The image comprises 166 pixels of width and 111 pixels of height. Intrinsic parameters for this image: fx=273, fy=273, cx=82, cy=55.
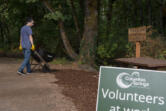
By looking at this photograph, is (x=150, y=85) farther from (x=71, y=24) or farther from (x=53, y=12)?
(x=71, y=24)

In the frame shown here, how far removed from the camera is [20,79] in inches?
337

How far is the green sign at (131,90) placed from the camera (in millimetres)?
3506

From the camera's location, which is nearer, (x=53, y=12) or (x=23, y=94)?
(x=23, y=94)

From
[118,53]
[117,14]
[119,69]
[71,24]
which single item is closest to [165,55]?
[118,53]

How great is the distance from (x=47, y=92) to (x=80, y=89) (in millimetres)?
891

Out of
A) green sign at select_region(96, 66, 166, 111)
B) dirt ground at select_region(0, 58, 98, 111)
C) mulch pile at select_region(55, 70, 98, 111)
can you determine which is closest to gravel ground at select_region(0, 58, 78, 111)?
dirt ground at select_region(0, 58, 98, 111)

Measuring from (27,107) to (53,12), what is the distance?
322 inches

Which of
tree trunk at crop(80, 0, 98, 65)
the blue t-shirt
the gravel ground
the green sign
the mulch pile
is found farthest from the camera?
tree trunk at crop(80, 0, 98, 65)

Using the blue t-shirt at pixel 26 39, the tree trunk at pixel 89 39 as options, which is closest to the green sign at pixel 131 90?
the blue t-shirt at pixel 26 39

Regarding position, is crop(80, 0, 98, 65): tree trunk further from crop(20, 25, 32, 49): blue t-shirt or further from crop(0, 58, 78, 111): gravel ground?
crop(20, 25, 32, 49): blue t-shirt

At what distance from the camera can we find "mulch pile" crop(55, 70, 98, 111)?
228 inches

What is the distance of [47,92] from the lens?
22.4 feet

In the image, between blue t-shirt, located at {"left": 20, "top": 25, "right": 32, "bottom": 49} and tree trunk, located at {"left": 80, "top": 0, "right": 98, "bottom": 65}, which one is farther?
tree trunk, located at {"left": 80, "top": 0, "right": 98, "bottom": 65}

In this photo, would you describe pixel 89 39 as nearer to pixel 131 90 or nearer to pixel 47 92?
→ pixel 47 92
